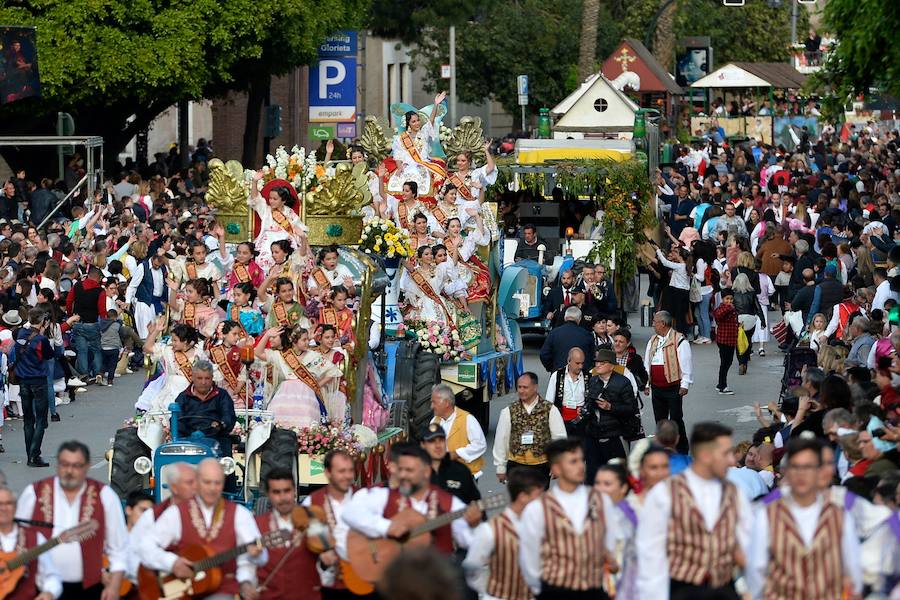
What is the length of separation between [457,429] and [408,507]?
3.54 meters

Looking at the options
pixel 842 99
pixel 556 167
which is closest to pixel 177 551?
pixel 842 99

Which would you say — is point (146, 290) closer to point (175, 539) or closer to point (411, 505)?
point (175, 539)

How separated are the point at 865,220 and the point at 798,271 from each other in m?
3.57

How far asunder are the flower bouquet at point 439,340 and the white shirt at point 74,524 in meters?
7.97

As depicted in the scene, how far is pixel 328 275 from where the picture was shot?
53.8ft

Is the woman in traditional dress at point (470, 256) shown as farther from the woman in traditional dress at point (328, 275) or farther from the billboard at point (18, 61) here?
the billboard at point (18, 61)

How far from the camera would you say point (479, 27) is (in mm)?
57562

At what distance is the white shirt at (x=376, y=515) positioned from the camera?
10.2 m

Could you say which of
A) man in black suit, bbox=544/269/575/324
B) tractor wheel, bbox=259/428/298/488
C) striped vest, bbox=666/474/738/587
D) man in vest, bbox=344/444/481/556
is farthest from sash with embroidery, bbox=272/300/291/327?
striped vest, bbox=666/474/738/587

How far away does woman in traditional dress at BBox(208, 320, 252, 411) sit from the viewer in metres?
14.9

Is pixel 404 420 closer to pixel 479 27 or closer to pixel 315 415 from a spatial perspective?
pixel 315 415

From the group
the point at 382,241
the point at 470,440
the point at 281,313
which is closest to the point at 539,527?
the point at 470,440

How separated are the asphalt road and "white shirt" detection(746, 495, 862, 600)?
7267 millimetres

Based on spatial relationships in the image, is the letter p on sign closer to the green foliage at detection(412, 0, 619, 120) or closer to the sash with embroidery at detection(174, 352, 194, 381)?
the green foliage at detection(412, 0, 619, 120)
